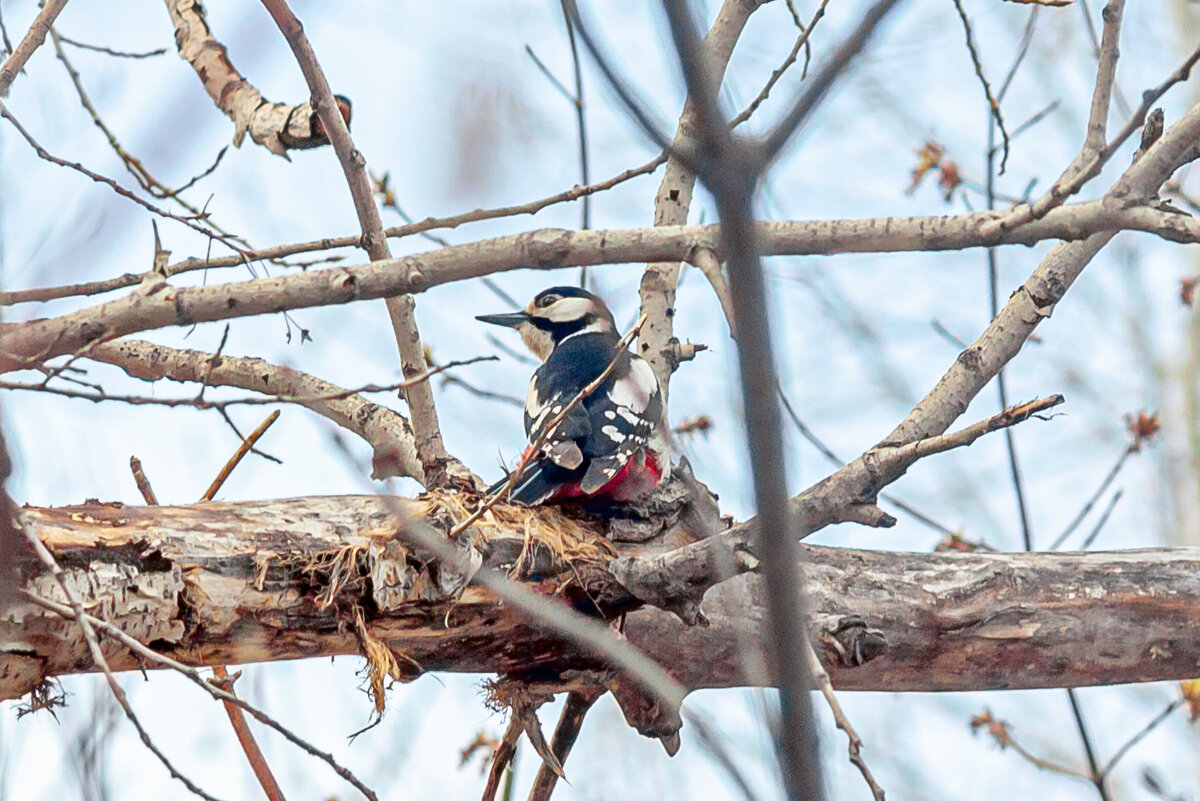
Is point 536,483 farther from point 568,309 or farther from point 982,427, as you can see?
point 568,309

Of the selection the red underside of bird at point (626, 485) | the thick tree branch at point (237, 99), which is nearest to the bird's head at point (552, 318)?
the thick tree branch at point (237, 99)

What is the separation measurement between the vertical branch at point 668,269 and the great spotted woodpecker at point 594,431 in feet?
0.26

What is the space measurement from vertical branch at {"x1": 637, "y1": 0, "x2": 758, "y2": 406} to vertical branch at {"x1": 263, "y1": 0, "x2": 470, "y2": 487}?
2.42 feet

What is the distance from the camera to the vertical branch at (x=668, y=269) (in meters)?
3.41

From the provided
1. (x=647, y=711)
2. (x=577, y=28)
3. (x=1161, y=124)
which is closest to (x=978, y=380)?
(x=1161, y=124)

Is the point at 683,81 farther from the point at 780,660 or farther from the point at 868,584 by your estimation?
the point at 868,584

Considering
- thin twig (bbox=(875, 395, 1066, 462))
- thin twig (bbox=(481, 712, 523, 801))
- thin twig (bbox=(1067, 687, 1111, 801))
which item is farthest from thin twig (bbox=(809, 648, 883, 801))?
thin twig (bbox=(1067, 687, 1111, 801))

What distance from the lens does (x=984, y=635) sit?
2414 mm

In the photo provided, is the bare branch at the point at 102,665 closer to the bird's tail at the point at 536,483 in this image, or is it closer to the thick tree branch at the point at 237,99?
the bird's tail at the point at 536,483

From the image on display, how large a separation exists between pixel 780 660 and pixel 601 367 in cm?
310

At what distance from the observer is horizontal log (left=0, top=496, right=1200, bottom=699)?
2.07 m

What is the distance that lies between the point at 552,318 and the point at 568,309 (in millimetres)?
71

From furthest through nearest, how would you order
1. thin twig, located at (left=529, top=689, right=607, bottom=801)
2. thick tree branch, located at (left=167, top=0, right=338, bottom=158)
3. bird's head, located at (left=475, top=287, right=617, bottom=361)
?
bird's head, located at (left=475, top=287, right=617, bottom=361), thick tree branch, located at (left=167, top=0, right=338, bottom=158), thin twig, located at (left=529, top=689, right=607, bottom=801)

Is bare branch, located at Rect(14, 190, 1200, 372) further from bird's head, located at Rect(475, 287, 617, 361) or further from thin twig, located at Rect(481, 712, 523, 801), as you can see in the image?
bird's head, located at Rect(475, 287, 617, 361)
